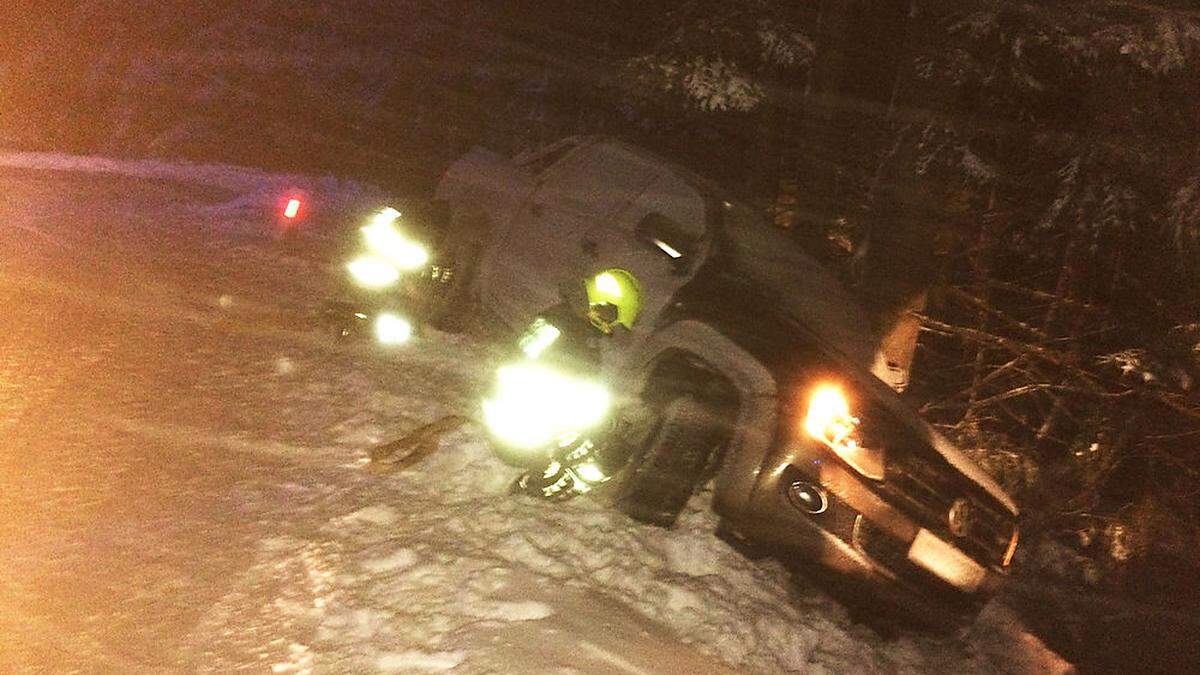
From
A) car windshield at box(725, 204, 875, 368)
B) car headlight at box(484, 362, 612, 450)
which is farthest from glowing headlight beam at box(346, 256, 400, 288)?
car windshield at box(725, 204, 875, 368)

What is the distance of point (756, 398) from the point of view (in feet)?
14.6

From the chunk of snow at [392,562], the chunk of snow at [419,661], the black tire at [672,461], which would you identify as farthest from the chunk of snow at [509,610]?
the black tire at [672,461]

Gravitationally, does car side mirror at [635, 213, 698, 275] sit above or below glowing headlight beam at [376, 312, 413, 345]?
above

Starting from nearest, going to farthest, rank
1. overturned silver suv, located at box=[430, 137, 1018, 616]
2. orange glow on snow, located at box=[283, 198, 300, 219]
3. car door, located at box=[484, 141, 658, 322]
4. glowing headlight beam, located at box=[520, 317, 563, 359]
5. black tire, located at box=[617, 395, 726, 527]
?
overturned silver suv, located at box=[430, 137, 1018, 616] < black tire, located at box=[617, 395, 726, 527] < glowing headlight beam, located at box=[520, 317, 563, 359] < car door, located at box=[484, 141, 658, 322] < orange glow on snow, located at box=[283, 198, 300, 219]

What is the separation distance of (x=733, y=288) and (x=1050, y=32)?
4.37 meters

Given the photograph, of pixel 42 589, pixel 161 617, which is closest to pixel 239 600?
pixel 161 617

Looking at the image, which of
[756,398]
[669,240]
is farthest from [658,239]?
[756,398]

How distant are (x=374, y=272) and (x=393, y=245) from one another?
0.27m

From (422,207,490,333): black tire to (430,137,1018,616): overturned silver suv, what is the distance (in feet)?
1.37

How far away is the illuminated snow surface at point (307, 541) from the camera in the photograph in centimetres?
349

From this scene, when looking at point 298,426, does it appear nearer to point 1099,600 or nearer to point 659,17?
point 1099,600

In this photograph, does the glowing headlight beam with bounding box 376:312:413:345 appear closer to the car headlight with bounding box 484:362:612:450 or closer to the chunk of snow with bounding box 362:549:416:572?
the car headlight with bounding box 484:362:612:450

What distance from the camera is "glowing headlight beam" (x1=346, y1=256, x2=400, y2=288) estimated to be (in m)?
6.70

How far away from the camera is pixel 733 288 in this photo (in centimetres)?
527
